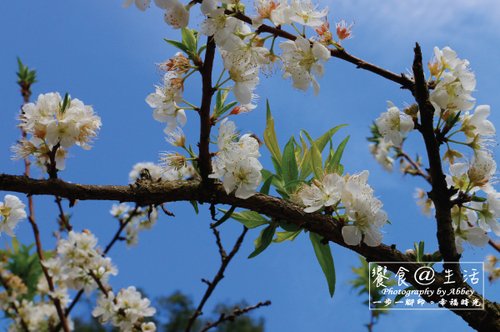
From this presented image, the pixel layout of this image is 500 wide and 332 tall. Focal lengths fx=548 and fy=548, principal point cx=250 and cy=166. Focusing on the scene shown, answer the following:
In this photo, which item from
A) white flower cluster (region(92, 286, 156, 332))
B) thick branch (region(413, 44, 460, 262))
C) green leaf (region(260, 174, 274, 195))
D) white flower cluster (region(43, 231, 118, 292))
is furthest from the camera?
white flower cluster (region(43, 231, 118, 292))

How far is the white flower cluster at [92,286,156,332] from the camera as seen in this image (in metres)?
2.73

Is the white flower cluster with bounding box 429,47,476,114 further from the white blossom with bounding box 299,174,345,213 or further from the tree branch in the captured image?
the white blossom with bounding box 299,174,345,213

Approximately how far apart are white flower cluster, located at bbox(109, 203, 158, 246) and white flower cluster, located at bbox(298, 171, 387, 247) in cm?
220

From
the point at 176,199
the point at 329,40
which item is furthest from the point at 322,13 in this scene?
the point at 176,199

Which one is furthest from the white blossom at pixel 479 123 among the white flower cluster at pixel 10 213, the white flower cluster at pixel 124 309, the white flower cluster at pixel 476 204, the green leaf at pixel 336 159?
the white flower cluster at pixel 124 309

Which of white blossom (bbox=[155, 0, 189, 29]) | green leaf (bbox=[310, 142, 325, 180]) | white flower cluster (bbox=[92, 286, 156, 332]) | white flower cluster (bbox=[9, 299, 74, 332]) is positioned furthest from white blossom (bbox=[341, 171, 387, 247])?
white flower cluster (bbox=[9, 299, 74, 332])

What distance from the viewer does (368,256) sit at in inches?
56.5

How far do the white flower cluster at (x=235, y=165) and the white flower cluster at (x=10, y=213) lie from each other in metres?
0.64

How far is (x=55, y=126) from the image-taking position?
4.93ft

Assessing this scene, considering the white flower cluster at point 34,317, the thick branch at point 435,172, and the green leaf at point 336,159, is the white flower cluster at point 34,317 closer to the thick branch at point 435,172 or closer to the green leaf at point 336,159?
the green leaf at point 336,159

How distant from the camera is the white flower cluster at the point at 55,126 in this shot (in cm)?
150

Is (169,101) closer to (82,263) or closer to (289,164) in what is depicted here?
(289,164)

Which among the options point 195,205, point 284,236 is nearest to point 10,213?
point 195,205

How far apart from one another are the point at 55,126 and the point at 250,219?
1.97 feet
